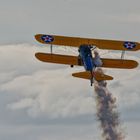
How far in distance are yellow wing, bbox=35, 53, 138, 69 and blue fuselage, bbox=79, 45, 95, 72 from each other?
6.14 ft

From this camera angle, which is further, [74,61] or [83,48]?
[74,61]

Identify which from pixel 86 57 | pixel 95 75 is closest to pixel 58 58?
pixel 86 57

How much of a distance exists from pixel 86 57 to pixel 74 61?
206 inches

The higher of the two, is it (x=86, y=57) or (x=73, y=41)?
(x=73, y=41)

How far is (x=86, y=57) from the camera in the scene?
160125mm

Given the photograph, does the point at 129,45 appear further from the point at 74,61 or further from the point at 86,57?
the point at 86,57

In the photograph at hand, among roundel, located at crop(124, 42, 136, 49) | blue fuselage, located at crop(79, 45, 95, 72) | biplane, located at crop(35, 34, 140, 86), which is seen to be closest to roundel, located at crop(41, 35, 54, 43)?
biplane, located at crop(35, 34, 140, 86)

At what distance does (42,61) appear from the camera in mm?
163750

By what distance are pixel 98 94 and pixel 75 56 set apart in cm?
757

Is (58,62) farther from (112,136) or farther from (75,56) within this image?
(112,136)

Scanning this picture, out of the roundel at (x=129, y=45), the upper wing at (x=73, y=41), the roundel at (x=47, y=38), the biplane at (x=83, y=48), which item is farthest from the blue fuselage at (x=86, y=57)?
the roundel at (x=129, y=45)

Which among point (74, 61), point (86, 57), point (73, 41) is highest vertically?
point (73, 41)

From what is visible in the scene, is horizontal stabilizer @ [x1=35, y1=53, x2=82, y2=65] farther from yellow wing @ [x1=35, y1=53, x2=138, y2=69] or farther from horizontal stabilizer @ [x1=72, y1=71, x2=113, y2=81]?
horizontal stabilizer @ [x1=72, y1=71, x2=113, y2=81]

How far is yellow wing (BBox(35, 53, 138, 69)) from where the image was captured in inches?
6481
